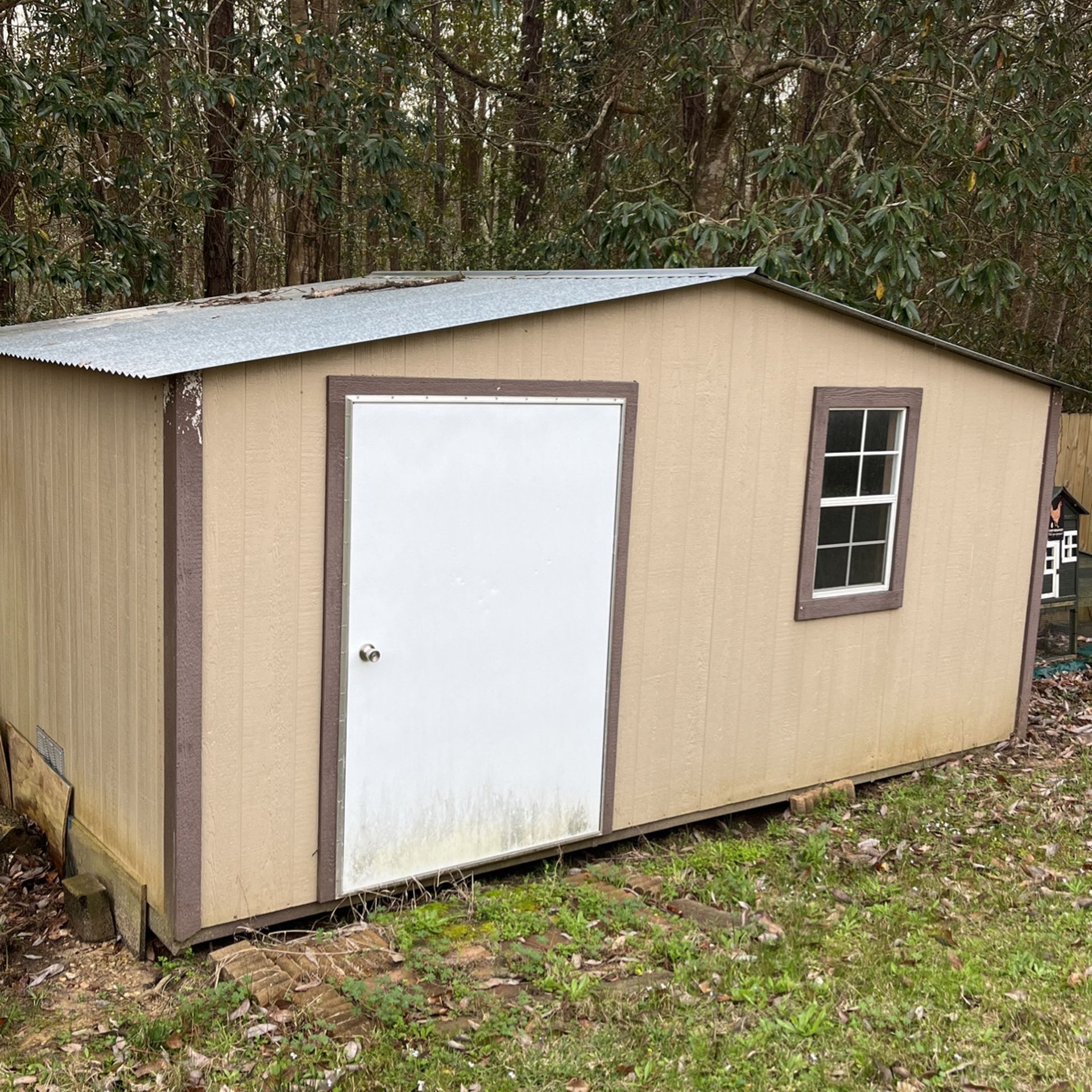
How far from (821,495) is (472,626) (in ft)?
7.36

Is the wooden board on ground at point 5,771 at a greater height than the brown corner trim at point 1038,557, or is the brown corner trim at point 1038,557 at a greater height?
the brown corner trim at point 1038,557

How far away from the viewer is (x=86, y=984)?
4.60 metres

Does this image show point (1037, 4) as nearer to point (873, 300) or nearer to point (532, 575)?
point (873, 300)

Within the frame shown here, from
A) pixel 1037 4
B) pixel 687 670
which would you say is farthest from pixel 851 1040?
pixel 1037 4

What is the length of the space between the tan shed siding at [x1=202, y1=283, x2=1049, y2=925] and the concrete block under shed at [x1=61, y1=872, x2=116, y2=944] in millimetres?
627

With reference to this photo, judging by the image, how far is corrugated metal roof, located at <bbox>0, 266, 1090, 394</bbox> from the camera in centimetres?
453

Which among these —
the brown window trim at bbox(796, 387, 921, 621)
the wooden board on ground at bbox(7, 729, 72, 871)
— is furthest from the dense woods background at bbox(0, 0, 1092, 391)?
the wooden board on ground at bbox(7, 729, 72, 871)

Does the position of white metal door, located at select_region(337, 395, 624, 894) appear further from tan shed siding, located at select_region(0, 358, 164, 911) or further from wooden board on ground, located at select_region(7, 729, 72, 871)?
wooden board on ground, located at select_region(7, 729, 72, 871)

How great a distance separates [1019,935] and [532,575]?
2629 mm

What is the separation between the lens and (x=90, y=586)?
5.18m

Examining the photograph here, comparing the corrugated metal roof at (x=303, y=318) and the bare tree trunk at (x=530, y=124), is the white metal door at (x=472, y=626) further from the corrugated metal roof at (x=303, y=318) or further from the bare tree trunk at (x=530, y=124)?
the bare tree trunk at (x=530, y=124)

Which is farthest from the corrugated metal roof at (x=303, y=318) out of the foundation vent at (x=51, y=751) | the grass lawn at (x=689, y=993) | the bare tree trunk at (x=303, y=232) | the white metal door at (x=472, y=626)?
the bare tree trunk at (x=303, y=232)

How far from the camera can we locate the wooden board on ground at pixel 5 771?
6.42 m

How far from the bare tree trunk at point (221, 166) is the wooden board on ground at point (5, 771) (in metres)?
6.15
